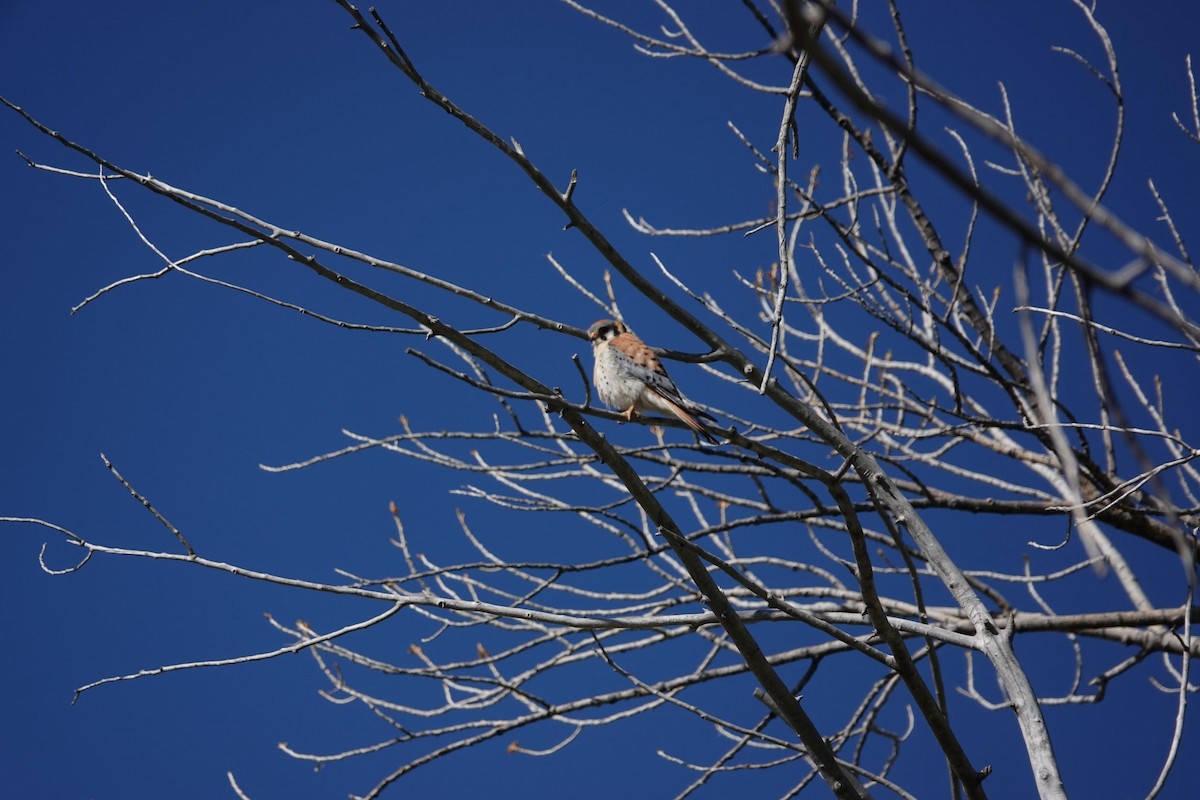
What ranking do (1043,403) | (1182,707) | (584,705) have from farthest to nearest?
(584,705)
(1182,707)
(1043,403)

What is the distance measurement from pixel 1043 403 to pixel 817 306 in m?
3.29

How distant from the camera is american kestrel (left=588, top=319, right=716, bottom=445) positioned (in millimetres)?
4211

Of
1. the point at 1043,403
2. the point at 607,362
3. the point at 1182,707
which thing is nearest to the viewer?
the point at 1043,403

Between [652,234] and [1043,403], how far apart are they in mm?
2940

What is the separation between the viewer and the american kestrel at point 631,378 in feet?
13.8

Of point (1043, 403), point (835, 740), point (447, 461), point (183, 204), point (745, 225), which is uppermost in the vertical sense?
point (745, 225)

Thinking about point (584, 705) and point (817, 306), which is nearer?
point (584, 705)

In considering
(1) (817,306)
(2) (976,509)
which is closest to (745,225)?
(1) (817,306)

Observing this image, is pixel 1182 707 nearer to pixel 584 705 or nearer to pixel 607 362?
pixel 584 705

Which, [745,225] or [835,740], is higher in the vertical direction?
[745,225]

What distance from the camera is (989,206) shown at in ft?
1.70

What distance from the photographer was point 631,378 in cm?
450

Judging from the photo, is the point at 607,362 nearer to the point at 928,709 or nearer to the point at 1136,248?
the point at 928,709

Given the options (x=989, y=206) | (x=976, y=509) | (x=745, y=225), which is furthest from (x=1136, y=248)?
(x=976, y=509)
